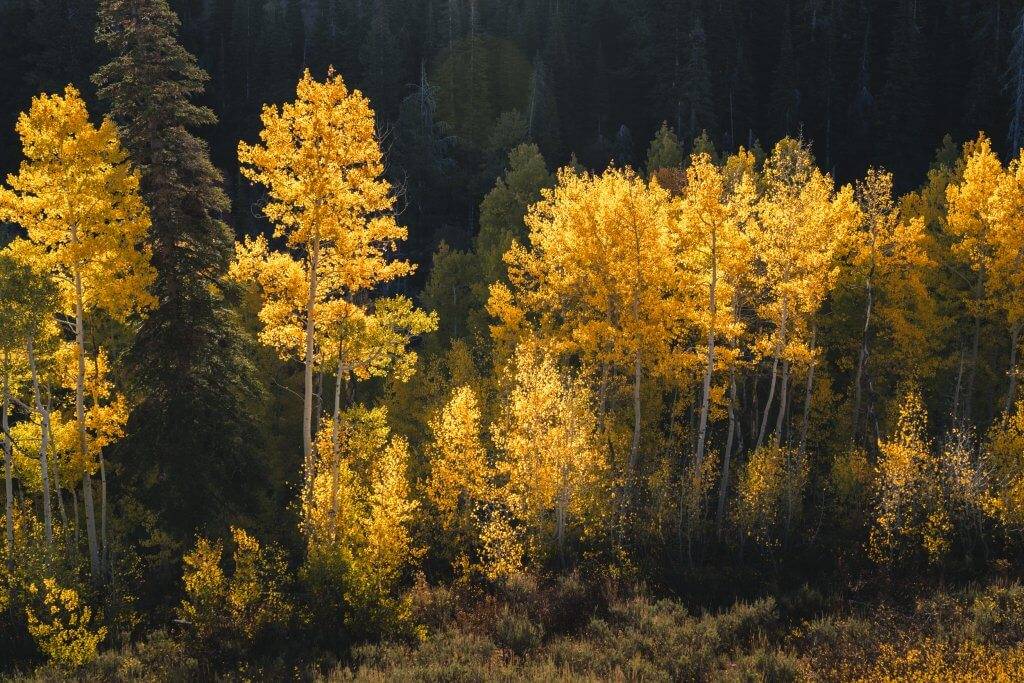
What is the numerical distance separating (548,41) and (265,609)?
196 feet

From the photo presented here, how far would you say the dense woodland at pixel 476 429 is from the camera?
15922mm

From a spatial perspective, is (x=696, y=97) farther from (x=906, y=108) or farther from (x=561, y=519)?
(x=561, y=519)

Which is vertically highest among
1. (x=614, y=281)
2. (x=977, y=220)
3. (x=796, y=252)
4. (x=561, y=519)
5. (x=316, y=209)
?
(x=977, y=220)

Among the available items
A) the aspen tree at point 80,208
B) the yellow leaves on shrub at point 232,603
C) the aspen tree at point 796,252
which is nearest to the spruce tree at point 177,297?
the aspen tree at point 80,208

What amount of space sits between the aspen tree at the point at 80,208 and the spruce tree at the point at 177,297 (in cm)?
125

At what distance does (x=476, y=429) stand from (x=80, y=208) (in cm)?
1118

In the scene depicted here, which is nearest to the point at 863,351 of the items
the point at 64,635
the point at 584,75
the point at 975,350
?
the point at 975,350

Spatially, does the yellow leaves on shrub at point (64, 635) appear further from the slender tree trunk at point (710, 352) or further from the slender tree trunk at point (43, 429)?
the slender tree trunk at point (710, 352)

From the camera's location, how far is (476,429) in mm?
20281

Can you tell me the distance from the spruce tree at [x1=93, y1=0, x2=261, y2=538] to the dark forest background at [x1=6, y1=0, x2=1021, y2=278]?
3185cm

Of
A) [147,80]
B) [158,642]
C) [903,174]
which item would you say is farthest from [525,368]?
[903,174]

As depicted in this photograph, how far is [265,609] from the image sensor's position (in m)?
16.5

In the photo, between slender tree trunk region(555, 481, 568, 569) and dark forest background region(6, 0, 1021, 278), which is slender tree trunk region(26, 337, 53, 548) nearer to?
slender tree trunk region(555, 481, 568, 569)

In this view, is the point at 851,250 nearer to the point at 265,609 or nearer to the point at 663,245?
the point at 663,245
